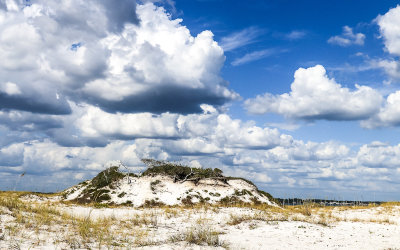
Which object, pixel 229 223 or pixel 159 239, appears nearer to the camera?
pixel 159 239

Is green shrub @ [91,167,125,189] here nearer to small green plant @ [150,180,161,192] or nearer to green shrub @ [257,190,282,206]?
small green plant @ [150,180,161,192]

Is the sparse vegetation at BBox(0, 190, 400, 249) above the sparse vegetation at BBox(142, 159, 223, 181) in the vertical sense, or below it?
below

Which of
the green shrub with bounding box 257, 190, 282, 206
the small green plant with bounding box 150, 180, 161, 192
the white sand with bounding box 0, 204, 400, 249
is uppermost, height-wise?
the small green plant with bounding box 150, 180, 161, 192

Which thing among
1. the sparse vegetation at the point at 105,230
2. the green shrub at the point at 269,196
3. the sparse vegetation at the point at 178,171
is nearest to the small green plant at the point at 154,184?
the sparse vegetation at the point at 178,171

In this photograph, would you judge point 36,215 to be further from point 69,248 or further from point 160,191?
point 160,191

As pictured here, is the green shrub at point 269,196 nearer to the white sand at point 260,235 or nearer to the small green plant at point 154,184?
the small green plant at point 154,184

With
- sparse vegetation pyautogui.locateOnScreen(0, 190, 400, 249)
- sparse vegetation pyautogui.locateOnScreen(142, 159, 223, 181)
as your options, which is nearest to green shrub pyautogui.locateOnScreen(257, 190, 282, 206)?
sparse vegetation pyautogui.locateOnScreen(142, 159, 223, 181)

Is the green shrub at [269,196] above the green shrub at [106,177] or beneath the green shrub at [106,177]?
beneath

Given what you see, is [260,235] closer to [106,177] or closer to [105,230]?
[105,230]

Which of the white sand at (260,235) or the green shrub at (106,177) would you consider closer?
the white sand at (260,235)

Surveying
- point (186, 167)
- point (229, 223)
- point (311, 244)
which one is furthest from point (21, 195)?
point (311, 244)

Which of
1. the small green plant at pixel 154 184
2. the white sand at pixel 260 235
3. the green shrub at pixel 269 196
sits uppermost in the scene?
the small green plant at pixel 154 184

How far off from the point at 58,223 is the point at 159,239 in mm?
4859

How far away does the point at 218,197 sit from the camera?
32281 millimetres
